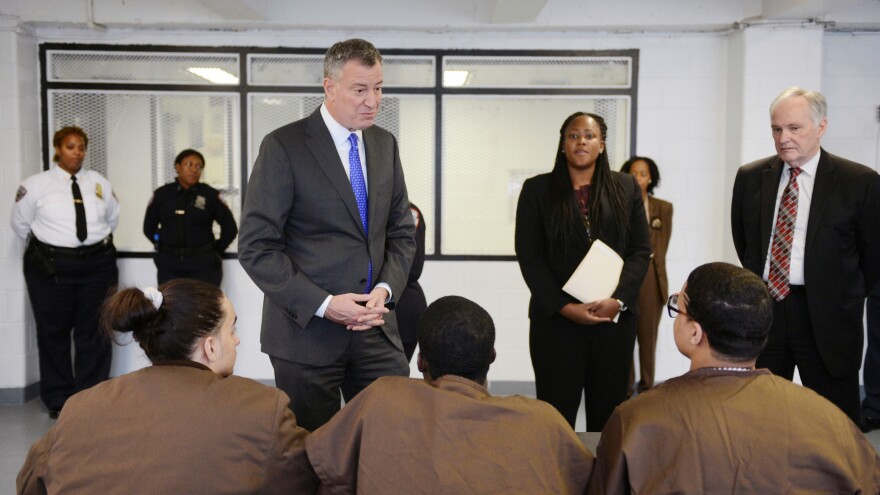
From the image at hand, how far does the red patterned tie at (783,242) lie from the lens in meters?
2.56

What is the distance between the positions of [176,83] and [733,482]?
460 centimetres

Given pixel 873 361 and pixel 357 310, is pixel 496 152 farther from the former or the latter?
pixel 357 310

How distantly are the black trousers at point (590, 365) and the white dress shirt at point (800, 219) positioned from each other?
55 centimetres

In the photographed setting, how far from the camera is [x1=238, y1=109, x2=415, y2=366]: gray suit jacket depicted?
2160 millimetres

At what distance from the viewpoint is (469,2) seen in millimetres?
4832

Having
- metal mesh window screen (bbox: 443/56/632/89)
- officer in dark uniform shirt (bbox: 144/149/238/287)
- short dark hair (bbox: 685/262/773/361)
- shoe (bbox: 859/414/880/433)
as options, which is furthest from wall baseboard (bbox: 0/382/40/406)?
shoe (bbox: 859/414/880/433)

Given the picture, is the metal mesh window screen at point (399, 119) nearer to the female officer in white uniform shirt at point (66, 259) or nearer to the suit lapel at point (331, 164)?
the female officer in white uniform shirt at point (66, 259)

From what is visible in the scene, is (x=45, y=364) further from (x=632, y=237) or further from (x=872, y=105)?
(x=872, y=105)

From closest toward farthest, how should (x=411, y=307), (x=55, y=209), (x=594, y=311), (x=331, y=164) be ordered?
1. (x=331, y=164)
2. (x=594, y=311)
3. (x=411, y=307)
4. (x=55, y=209)

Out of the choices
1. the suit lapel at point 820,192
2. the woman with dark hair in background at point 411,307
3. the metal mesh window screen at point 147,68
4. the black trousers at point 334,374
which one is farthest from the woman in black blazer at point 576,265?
the metal mesh window screen at point 147,68

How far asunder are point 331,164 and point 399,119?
296cm

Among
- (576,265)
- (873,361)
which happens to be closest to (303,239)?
(576,265)

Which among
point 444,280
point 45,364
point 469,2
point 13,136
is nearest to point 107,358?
point 45,364

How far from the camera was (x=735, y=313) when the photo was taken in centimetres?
155
